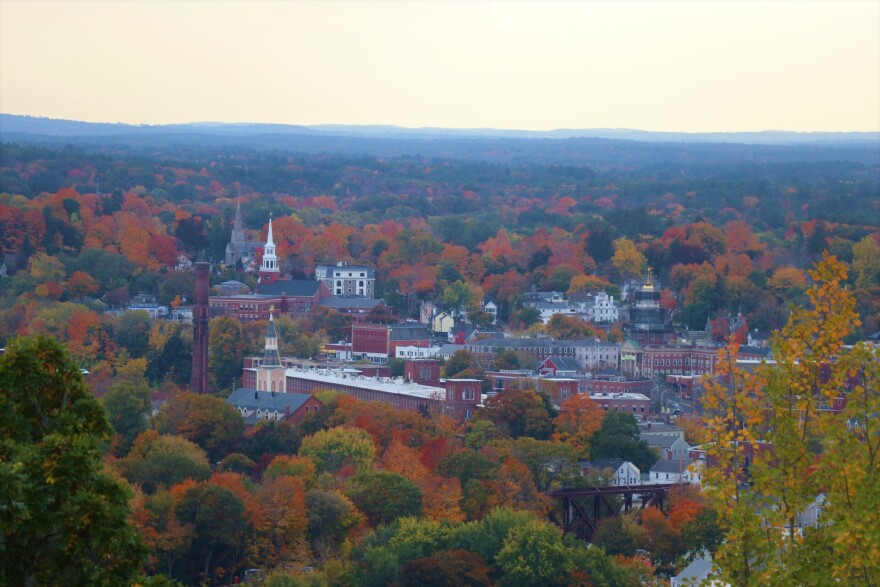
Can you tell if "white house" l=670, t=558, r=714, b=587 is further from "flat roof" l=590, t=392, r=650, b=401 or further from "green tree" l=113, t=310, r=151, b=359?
"green tree" l=113, t=310, r=151, b=359

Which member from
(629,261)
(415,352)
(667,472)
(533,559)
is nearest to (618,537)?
(533,559)

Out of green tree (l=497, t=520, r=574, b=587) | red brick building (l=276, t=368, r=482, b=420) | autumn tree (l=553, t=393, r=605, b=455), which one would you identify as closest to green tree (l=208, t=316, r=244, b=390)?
red brick building (l=276, t=368, r=482, b=420)

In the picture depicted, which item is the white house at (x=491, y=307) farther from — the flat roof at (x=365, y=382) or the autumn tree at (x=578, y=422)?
the autumn tree at (x=578, y=422)

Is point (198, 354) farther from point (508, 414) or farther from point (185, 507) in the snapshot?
point (185, 507)

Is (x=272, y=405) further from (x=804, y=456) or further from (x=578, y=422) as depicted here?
(x=804, y=456)

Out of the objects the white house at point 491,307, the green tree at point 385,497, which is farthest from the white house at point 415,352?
the green tree at point 385,497
